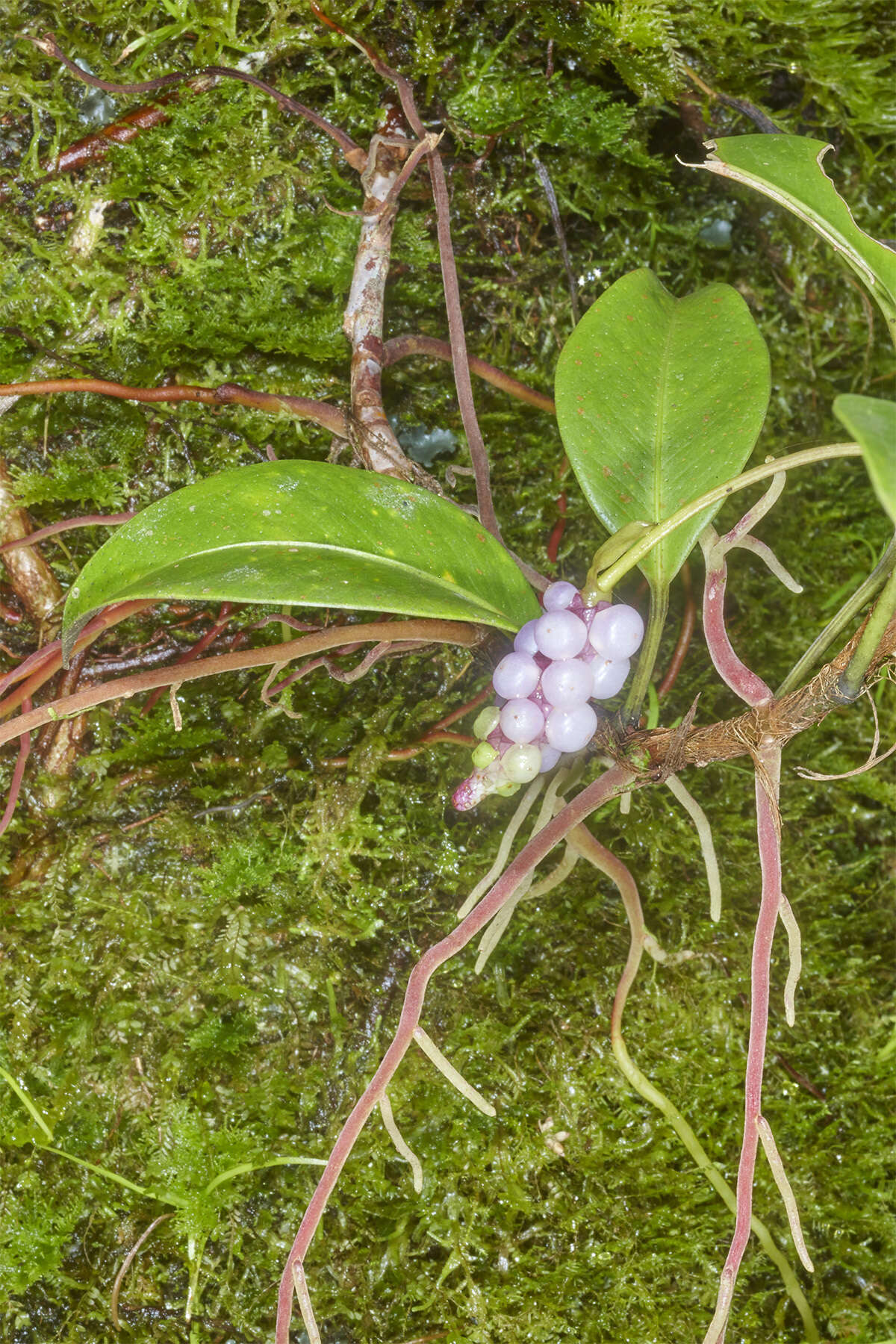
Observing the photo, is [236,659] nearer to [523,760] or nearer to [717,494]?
[523,760]

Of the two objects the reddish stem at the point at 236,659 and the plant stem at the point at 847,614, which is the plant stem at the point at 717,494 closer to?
the plant stem at the point at 847,614

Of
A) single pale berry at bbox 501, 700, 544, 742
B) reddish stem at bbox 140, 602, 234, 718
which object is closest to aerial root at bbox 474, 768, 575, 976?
single pale berry at bbox 501, 700, 544, 742

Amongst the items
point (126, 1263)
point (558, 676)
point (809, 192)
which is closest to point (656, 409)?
point (809, 192)

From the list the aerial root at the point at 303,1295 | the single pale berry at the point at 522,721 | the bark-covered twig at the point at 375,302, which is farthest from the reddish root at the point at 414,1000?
the bark-covered twig at the point at 375,302

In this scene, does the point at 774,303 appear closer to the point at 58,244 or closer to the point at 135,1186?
the point at 58,244

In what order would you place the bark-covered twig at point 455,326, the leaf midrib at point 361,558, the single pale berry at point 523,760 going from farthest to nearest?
1. the bark-covered twig at point 455,326
2. the single pale berry at point 523,760
3. the leaf midrib at point 361,558

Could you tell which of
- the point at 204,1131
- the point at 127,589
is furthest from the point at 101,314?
the point at 204,1131

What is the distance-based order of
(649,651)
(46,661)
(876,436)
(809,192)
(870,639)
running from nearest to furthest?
(876,436) < (870,639) < (809,192) < (649,651) < (46,661)
